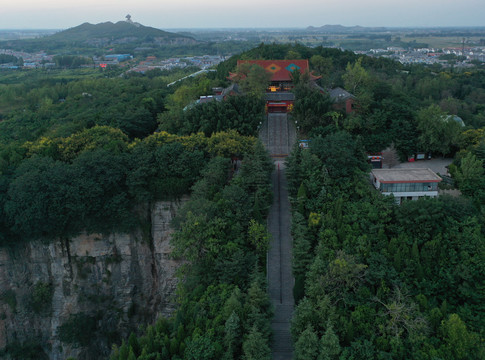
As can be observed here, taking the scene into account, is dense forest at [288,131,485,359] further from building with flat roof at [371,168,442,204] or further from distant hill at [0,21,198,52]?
distant hill at [0,21,198,52]

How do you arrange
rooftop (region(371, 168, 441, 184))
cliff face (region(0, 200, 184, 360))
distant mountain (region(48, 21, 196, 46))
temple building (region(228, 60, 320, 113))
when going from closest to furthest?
rooftop (region(371, 168, 441, 184)), cliff face (region(0, 200, 184, 360)), temple building (region(228, 60, 320, 113)), distant mountain (region(48, 21, 196, 46))

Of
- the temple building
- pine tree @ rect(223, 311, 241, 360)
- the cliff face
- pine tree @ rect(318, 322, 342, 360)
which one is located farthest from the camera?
the temple building

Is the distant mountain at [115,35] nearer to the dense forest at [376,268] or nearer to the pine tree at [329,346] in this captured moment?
the dense forest at [376,268]

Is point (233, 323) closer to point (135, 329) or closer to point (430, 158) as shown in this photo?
point (135, 329)

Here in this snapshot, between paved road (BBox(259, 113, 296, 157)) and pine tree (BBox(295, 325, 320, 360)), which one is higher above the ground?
paved road (BBox(259, 113, 296, 157))

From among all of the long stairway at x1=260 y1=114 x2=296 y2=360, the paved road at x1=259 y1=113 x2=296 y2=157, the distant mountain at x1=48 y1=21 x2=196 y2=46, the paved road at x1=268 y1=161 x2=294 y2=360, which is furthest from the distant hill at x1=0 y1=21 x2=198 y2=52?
the paved road at x1=268 y1=161 x2=294 y2=360
